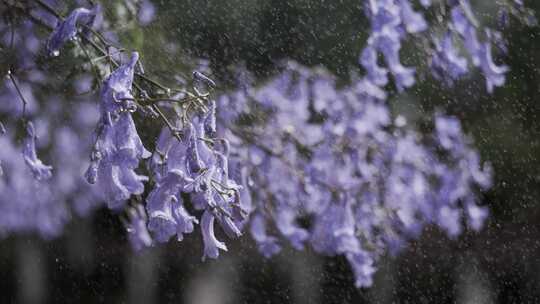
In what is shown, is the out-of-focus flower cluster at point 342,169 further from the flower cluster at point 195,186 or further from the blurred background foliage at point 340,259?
the flower cluster at point 195,186

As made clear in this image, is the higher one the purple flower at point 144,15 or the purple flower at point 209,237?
the purple flower at point 209,237

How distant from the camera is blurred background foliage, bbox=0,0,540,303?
253 cm

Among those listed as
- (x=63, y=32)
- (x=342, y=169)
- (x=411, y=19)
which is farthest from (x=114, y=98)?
(x=411, y=19)

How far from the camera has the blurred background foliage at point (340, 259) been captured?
253 centimetres

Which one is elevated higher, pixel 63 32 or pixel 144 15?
pixel 63 32

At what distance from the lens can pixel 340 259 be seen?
2.85 meters

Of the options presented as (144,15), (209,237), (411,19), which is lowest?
(411,19)

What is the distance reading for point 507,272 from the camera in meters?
3.08

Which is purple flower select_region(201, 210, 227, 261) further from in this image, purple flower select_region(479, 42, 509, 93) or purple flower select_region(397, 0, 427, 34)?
purple flower select_region(479, 42, 509, 93)

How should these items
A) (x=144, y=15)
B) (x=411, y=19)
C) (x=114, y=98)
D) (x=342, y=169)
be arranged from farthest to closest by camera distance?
(x=411, y=19) → (x=342, y=169) → (x=144, y=15) → (x=114, y=98)

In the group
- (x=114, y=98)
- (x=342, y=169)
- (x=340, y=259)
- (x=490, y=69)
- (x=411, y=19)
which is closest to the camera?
(x=114, y=98)

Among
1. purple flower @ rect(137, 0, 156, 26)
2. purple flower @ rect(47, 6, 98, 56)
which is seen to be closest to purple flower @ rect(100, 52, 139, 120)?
purple flower @ rect(47, 6, 98, 56)

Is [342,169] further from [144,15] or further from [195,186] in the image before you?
[195,186]

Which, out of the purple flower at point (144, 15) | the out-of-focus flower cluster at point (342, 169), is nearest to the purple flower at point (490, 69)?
the out-of-focus flower cluster at point (342, 169)
